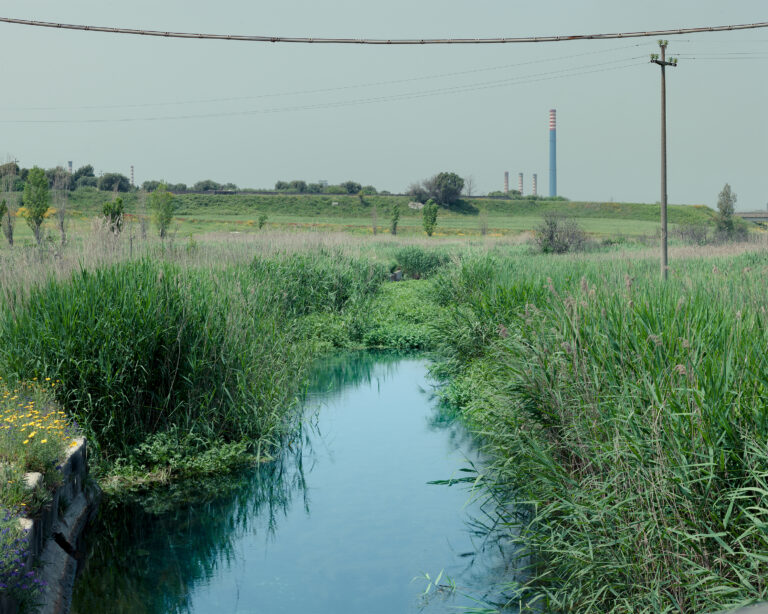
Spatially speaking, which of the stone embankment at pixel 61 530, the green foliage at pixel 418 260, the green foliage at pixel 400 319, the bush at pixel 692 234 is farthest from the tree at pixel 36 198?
the bush at pixel 692 234

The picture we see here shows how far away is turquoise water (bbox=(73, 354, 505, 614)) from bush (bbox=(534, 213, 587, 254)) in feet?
75.9

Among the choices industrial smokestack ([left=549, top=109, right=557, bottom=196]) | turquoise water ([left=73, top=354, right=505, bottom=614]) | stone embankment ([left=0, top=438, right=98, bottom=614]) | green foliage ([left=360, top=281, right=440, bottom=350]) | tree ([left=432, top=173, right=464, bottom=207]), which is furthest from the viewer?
industrial smokestack ([left=549, top=109, right=557, bottom=196])

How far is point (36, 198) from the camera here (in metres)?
34.0

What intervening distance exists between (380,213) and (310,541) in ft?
229

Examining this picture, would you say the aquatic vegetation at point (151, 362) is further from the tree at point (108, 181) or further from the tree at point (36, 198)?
the tree at point (108, 181)

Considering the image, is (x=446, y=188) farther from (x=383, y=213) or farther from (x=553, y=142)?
(x=553, y=142)

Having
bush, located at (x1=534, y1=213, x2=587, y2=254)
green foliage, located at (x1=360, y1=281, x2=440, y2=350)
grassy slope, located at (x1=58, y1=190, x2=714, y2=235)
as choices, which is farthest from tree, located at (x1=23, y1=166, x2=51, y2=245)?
bush, located at (x1=534, y1=213, x2=587, y2=254)

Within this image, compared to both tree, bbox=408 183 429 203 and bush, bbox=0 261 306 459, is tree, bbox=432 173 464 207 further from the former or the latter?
bush, bbox=0 261 306 459

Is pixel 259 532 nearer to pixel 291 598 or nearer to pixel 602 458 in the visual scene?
pixel 291 598

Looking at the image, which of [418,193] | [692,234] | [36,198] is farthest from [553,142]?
[36,198]

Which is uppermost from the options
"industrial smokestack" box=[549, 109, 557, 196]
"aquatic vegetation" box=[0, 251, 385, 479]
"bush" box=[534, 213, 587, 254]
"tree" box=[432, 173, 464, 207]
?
"industrial smokestack" box=[549, 109, 557, 196]

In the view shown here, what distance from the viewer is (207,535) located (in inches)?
268

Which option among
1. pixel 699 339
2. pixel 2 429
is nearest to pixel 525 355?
pixel 699 339

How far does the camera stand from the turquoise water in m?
5.61
